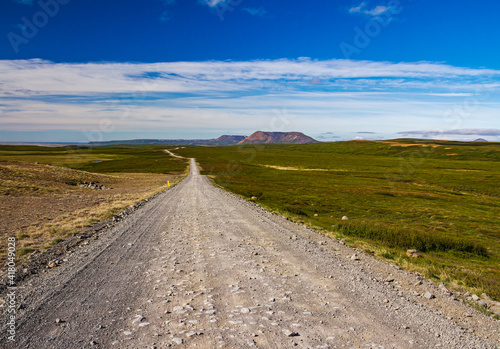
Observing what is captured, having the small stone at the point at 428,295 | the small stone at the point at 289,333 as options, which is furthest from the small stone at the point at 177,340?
the small stone at the point at 428,295

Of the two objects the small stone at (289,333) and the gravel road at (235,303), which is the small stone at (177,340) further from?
the small stone at (289,333)

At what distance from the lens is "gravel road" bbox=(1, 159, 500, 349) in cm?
572

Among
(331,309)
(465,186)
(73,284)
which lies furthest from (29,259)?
(465,186)

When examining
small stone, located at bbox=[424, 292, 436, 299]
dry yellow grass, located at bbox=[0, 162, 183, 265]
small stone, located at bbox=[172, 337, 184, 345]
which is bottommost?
dry yellow grass, located at bbox=[0, 162, 183, 265]

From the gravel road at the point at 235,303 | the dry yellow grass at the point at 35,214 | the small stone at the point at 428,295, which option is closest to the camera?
the gravel road at the point at 235,303

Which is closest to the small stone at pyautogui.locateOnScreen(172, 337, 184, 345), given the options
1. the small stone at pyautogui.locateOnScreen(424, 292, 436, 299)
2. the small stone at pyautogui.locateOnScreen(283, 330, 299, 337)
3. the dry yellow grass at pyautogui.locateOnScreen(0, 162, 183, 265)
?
the small stone at pyautogui.locateOnScreen(283, 330, 299, 337)

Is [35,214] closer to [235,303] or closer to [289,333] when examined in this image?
[235,303]

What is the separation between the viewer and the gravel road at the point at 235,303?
225 inches

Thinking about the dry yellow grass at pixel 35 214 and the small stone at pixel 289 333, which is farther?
the dry yellow grass at pixel 35 214

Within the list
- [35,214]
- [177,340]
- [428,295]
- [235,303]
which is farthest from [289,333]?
[35,214]

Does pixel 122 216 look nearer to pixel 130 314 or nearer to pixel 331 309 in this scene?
pixel 130 314

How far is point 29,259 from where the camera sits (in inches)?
421

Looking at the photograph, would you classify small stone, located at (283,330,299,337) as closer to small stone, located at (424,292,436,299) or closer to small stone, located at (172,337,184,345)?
small stone, located at (172,337,184,345)

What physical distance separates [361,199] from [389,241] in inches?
940
